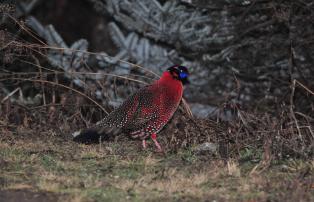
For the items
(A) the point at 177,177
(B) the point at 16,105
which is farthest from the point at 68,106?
(A) the point at 177,177

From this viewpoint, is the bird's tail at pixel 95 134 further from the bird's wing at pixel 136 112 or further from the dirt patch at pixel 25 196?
the dirt patch at pixel 25 196

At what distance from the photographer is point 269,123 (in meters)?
7.81

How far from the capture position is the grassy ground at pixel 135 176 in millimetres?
6023

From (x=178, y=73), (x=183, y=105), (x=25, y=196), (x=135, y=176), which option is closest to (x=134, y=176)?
(x=135, y=176)

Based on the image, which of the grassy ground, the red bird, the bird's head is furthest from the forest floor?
the bird's head

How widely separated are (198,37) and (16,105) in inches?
113

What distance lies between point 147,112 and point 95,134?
0.65m

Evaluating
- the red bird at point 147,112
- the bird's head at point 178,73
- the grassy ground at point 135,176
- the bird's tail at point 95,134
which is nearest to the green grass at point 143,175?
the grassy ground at point 135,176

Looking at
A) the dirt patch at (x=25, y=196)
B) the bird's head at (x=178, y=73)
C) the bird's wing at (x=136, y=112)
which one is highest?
the bird's head at (x=178, y=73)

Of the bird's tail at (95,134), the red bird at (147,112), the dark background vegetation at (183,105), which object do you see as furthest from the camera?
the bird's tail at (95,134)

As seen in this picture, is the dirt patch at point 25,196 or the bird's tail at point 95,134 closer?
the dirt patch at point 25,196

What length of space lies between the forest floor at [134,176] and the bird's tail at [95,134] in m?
0.09

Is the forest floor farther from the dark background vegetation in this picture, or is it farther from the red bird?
the red bird

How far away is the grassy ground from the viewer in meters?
6.02
